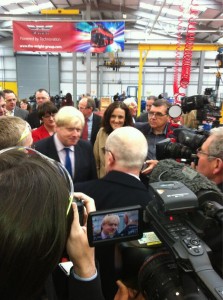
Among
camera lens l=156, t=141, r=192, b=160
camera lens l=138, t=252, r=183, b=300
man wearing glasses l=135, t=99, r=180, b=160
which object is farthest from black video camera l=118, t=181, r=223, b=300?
man wearing glasses l=135, t=99, r=180, b=160

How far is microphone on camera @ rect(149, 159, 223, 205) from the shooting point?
65 centimetres

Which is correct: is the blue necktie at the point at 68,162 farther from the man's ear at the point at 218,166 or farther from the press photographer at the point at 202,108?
the man's ear at the point at 218,166

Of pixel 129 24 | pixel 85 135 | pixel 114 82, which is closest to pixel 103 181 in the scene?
pixel 85 135

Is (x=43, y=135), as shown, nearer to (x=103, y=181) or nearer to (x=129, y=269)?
(x=103, y=181)

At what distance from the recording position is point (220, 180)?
1.31 meters

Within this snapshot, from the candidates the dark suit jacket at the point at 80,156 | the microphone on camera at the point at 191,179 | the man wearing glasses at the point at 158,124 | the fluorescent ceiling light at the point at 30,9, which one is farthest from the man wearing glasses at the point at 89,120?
the fluorescent ceiling light at the point at 30,9

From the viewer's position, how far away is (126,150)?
1250 mm

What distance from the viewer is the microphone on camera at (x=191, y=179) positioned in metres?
0.65

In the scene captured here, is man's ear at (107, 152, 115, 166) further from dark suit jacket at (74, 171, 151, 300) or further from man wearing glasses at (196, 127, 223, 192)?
man wearing glasses at (196, 127, 223, 192)

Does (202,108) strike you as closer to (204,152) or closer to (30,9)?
(204,152)

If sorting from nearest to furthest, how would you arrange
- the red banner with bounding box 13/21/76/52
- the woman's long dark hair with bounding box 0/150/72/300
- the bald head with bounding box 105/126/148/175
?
the woman's long dark hair with bounding box 0/150/72/300
the bald head with bounding box 105/126/148/175
the red banner with bounding box 13/21/76/52

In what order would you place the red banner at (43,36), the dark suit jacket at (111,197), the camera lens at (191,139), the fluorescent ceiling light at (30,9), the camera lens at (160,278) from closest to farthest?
the camera lens at (160,278)
the dark suit jacket at (111,197)
the camera lens at (191,139)
the red banner at (43,36)
the fluorescent ceiling light at (30,9)

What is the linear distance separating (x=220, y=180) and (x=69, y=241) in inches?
36.6

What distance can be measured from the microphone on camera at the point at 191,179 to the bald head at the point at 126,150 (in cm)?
38
